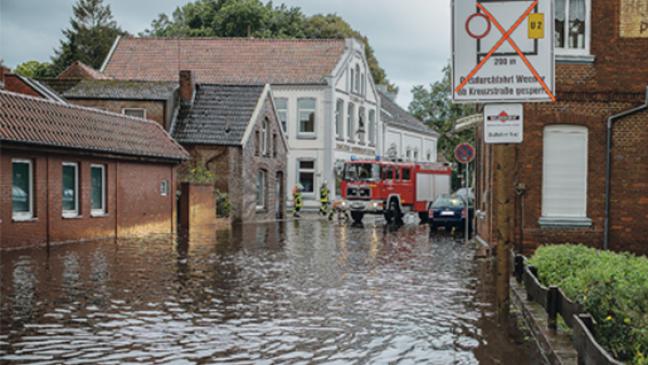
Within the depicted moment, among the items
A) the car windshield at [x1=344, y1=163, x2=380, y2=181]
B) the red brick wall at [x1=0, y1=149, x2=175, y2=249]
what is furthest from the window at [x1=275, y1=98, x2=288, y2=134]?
the red brick wall at [x1=0, y1=149, x2=175, y2=249]

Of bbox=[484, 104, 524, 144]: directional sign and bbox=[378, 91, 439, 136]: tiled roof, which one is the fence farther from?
bbox=[378, 91, 439, 136]: tiled roof

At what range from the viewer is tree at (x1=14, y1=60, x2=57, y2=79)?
70.1 m

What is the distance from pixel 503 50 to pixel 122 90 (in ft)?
102

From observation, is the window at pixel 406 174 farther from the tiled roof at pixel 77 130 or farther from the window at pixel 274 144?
the tiled roof at pixel 77 130

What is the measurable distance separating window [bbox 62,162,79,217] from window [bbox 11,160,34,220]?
6.01ft

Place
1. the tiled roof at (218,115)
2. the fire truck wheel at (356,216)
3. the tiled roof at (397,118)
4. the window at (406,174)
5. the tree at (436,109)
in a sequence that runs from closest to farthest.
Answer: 1. the tiled roof at (218,115)
2. the fire truck wheel at (356,216)
3. the window at (406,174)
4. the tiled roof at (397,118)
5. the tree at (436,109)

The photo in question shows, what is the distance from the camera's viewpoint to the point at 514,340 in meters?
9.43

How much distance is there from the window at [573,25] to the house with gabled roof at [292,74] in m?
32.1

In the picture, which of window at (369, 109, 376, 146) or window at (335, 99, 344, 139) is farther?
window at (369, 109, 376, 146)

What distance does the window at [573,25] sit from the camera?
59.5ft

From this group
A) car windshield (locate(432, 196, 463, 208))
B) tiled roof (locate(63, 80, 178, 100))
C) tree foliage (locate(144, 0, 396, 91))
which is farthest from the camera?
tree foliage (locate(144, 0, 396, 91))

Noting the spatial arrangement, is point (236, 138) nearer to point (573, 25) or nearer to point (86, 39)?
point (573, 25)

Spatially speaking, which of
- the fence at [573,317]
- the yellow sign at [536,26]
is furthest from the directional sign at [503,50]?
the fence at [573,317]

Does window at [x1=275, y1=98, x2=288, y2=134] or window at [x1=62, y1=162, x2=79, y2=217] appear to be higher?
window at [x1=275, y1=98, x2=288, y2=134]
